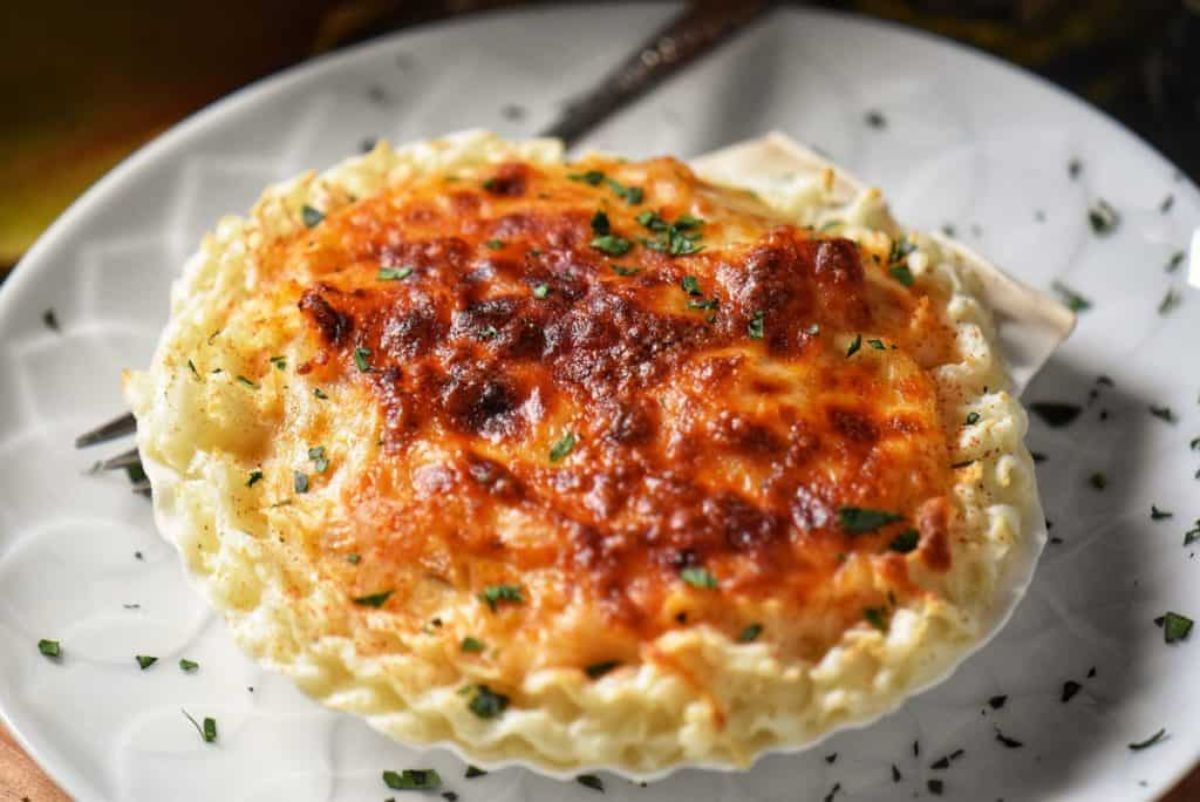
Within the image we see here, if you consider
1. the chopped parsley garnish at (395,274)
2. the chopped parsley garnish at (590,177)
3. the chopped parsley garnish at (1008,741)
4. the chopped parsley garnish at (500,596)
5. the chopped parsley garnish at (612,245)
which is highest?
the chopped parsley garnish at (395,274)

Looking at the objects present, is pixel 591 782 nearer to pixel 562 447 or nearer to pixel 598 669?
pixel 598 669

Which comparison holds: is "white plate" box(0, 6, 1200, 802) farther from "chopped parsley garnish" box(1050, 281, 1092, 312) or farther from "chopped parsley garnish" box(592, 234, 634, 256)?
"chopped parsley garnish" box(592, 234, 634, 256)

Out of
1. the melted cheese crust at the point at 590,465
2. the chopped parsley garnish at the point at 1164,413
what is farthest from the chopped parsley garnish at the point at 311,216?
the chopped parsley garnish at the point at 1164,413

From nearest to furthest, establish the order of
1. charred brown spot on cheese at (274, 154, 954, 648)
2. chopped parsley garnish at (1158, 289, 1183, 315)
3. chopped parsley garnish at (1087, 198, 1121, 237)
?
charred brown spot on cheese at (274, 154, 954, 648)
chopped parsley garnish at (1158, 289, 1183, 315)
chopped parsley garnish at (1087, 198, 1121, 237)

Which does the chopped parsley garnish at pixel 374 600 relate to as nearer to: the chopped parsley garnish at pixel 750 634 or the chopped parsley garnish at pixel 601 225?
the chopped parsley garnish at pixel 750 634

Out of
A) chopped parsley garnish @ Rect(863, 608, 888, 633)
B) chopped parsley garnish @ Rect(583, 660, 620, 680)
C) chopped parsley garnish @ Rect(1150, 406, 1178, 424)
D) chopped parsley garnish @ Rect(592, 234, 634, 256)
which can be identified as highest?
chopped parsley garnish @ Rect(592, 234, 634, 256)

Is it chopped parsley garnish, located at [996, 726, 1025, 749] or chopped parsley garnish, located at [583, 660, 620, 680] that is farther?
chopped parsley garnish, located at [996, 726, 1025, 749]

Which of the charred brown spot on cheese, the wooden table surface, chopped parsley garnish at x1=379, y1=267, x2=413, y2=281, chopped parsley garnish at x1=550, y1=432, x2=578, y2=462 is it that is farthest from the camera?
chopped parsley garnish at x1=379, y1=267, x2=413, y2=281

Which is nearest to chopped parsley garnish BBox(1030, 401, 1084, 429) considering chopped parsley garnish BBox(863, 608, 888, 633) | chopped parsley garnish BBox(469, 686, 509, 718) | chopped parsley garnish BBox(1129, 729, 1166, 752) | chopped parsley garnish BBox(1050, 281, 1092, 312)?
chopped parsley garnish BBox(1050, 281, 1092, 312)

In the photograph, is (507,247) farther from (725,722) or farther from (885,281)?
(725,722)
